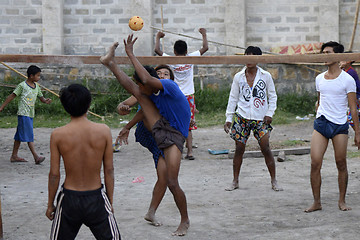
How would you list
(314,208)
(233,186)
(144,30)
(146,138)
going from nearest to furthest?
(146,138) < (314,208) < (233,186) < (144,30)

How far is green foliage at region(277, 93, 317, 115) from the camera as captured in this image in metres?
13.7

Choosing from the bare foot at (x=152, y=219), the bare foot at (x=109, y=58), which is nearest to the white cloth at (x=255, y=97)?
the bare foot at (x=152, y=219)

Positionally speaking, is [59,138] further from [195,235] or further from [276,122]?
[276,122]

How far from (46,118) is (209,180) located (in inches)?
266

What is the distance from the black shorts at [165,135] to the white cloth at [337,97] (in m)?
1.71

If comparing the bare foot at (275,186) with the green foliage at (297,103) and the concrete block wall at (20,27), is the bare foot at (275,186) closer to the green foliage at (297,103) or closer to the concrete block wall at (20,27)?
the green foliage at (297,103)

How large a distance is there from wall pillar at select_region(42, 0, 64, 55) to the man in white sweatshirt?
842cm

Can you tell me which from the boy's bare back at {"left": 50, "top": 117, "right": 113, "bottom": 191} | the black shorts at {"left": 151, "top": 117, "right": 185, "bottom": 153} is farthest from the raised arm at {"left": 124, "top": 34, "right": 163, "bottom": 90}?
the boy's bare back at {"left": 50, "top": 117, "right": 113, "bottom": 191}

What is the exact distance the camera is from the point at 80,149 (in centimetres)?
398

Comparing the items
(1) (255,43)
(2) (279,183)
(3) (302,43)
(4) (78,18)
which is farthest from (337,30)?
(2) (279,183)

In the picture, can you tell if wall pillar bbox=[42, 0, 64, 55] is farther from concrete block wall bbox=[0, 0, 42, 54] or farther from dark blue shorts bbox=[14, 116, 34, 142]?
dark blue shorts bbox=[14, 116, 34, 142]

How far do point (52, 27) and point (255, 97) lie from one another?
8880mm

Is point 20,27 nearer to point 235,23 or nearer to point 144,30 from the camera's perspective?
point 144,30

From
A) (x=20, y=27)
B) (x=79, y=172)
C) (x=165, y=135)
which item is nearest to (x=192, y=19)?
(x=20, y=27)
